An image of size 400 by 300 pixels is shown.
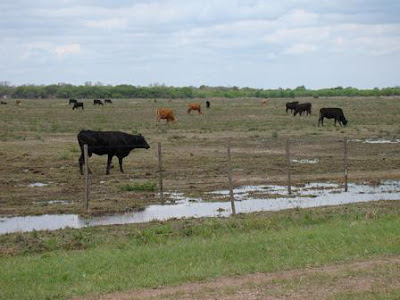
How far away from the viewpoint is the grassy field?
332 inches

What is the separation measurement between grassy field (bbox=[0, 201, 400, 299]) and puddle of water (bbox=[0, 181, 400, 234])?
1.15 metres

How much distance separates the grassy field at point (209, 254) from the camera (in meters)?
8.42

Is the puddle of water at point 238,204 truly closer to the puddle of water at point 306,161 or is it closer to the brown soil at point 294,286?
the puddle of water at point 306,161

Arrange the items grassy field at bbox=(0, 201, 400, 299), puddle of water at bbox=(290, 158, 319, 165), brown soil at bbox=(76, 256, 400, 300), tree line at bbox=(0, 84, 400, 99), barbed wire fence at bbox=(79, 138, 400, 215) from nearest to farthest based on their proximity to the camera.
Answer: brown soil at bbox=(76, 256, 400, 300) → grassy field at bbox=(0, 201, 400, 299) → barbed wire fence at bbox=(79, 138, 400, 215) → puddle of water at bbox=(290, 158, 319, 165) → tree line at bbox=(0, 84, 400, 99)

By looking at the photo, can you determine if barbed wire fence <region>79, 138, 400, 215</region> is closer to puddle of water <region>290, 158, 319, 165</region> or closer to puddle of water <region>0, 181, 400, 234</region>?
puddle of water <region>290, 158, 319, 165</region>

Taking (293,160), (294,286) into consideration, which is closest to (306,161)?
(293,160)

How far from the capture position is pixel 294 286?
27.0ft

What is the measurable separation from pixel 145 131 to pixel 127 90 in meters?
102

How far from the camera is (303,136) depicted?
3541 centimetres

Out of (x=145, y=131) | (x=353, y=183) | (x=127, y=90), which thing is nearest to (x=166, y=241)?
(x=353, y=183)

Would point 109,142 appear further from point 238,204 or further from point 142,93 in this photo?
point 142,93

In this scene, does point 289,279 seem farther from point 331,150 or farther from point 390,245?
point 331,150

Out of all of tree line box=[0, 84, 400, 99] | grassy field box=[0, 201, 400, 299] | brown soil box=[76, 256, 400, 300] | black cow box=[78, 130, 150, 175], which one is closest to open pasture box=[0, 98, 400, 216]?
black cow box=[78, 130, 150, 175]

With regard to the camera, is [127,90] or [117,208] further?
[127,90]
